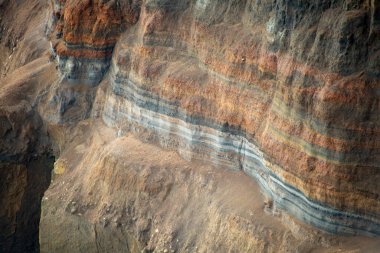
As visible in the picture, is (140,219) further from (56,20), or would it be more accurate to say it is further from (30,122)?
(56,20)

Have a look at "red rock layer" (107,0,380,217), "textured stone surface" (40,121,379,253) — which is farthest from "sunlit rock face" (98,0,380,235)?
"textured stone surface" (40,121,379,253)

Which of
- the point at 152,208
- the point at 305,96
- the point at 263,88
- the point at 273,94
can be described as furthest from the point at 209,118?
the point at 305,96

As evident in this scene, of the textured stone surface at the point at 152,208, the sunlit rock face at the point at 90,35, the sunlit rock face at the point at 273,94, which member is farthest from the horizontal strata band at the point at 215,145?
the sunlit rock face at the point at 90,35

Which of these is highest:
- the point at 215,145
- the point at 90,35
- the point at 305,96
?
the point at 90,35

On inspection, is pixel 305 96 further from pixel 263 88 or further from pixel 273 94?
pixel 263 88

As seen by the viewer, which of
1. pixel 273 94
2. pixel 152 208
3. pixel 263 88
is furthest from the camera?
pixel 152 208
